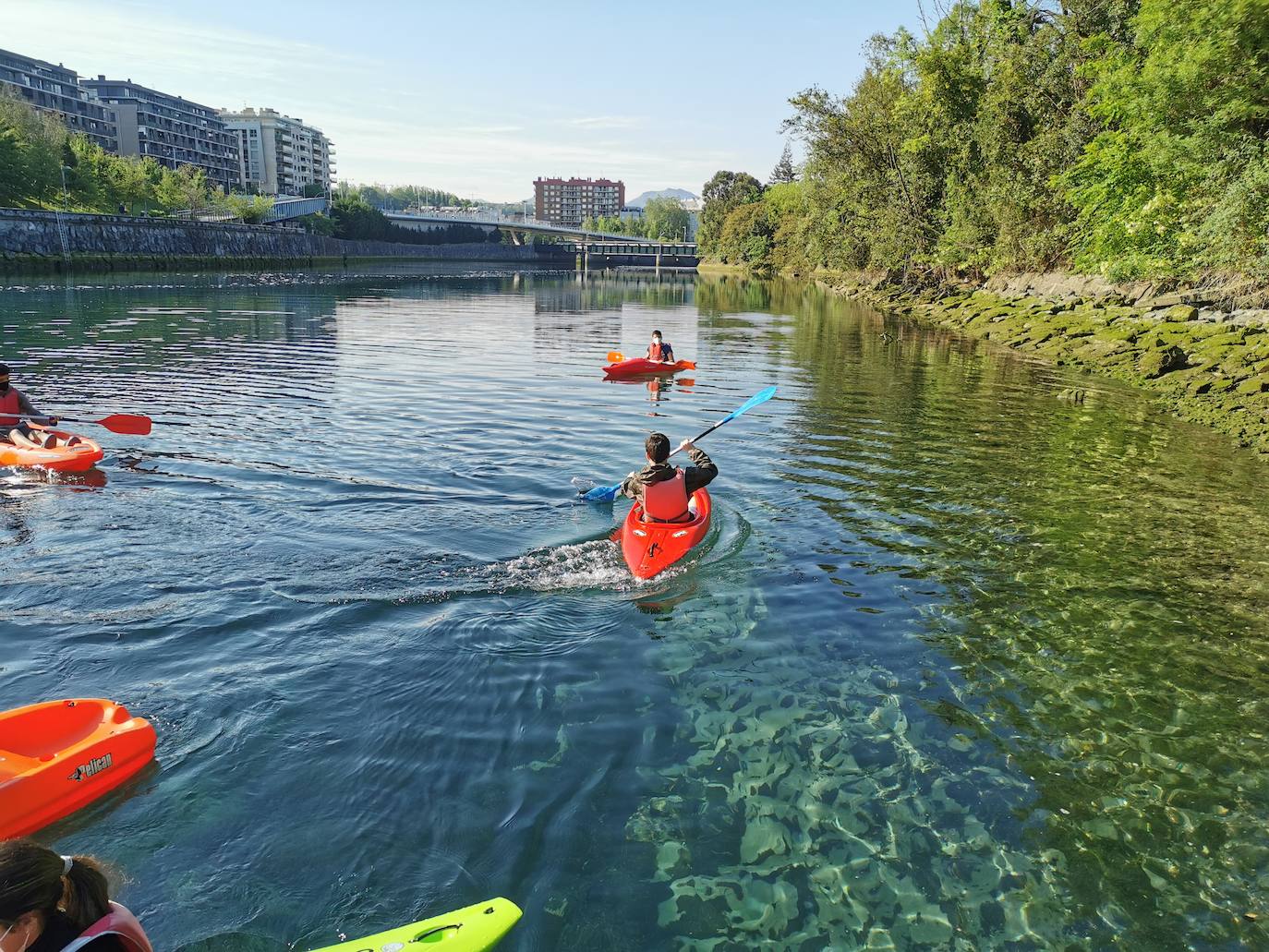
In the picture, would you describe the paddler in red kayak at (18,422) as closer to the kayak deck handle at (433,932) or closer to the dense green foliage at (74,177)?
the kayak deck handle at (433,932)

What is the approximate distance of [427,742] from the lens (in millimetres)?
6625

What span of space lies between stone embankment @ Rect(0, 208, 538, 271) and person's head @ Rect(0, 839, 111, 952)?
78411 mm

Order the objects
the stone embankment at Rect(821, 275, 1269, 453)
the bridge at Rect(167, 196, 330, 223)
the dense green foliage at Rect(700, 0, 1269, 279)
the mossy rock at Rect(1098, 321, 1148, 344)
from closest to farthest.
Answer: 1. the stone embankment at Rect(821, 275, 1269, 453)
2. the dense green foliage at Rect(700, 0, 1269, 279)
3. the mossy rock at Rect(1098, 321, 1148, 344)
4. the bridge at Rect(167, 196, 330, 223)

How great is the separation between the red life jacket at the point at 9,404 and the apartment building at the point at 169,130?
5900 inches

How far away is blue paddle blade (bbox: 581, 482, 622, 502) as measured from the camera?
12375mm

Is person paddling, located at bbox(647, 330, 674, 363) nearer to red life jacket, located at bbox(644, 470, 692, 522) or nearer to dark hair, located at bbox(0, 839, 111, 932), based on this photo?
red life jacket, located at bbox(644, 470, 692, 522)

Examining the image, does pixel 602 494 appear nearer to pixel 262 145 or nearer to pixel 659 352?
pixel 659 352

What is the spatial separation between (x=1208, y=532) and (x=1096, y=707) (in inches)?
241

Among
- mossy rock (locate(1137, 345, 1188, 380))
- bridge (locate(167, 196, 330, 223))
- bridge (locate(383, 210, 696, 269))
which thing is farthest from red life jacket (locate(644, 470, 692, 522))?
bridge (locate(383, 210, 696, 269))

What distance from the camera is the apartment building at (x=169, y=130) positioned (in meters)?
150

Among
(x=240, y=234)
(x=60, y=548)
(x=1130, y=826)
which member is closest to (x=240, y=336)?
(x=60, y=548)

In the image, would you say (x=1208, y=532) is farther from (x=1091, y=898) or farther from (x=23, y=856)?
(x=23, y=856)

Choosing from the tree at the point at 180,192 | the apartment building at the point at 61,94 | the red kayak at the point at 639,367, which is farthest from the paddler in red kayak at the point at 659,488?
the apartment building at the point at 61,94

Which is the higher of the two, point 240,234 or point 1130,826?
point 240,234
